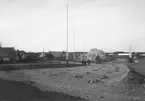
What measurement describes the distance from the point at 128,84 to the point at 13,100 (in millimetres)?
10946

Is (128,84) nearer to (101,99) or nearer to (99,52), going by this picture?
(101,99)

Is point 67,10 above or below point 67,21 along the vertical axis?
above

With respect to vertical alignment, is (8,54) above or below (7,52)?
below

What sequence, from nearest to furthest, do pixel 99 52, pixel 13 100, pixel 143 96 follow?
pixel 13 100 → pixel 143 96 → pixel 99 52

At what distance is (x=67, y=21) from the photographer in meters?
46.2

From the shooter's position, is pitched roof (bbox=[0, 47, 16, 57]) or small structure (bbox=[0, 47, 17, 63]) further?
pitched roof (bbox=[0, 47, 16, 57])

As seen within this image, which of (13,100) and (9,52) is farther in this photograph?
(9,52)

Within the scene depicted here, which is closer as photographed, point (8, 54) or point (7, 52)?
point (8, 54)

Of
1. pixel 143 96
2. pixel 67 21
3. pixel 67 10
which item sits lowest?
pixel 143 96

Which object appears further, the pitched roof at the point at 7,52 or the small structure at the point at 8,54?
the pitched roof at the point at 7,52

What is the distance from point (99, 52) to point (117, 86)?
72.1 meters

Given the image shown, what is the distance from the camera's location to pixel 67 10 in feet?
153

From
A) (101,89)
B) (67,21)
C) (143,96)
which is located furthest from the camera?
(67,21)

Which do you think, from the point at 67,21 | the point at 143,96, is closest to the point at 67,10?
the point at 67,21
